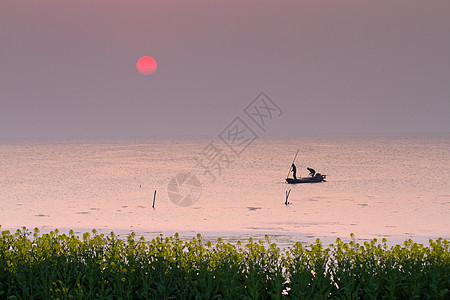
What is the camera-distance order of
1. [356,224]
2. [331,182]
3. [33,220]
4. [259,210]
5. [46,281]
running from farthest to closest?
[331,182]
[259,210]
[33,220]
[356,224]
[46,281]

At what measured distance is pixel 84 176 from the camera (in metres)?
109

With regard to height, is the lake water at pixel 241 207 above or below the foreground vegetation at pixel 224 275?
above

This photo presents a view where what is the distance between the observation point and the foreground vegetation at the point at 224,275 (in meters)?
10.5

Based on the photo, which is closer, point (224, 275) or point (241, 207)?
point (224, 275)

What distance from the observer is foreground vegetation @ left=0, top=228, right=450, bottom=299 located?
10.5m

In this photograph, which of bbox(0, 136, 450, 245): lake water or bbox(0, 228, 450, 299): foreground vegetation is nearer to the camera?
bbox(0, 228, 450, 299): foreground vegetation

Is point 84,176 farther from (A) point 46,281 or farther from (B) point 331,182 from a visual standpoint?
(A) point 46,281

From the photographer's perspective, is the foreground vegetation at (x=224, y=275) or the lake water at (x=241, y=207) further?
the lake water at (x=241, y=207)

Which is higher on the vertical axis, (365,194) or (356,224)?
(365,194)

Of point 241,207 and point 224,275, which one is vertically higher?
point 241,207

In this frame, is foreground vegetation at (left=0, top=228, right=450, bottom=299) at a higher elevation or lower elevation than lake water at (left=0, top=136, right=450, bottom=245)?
lower

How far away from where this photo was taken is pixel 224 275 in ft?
35.9

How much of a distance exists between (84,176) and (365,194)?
196ft

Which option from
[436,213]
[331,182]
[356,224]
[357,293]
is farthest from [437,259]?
[331,182]
